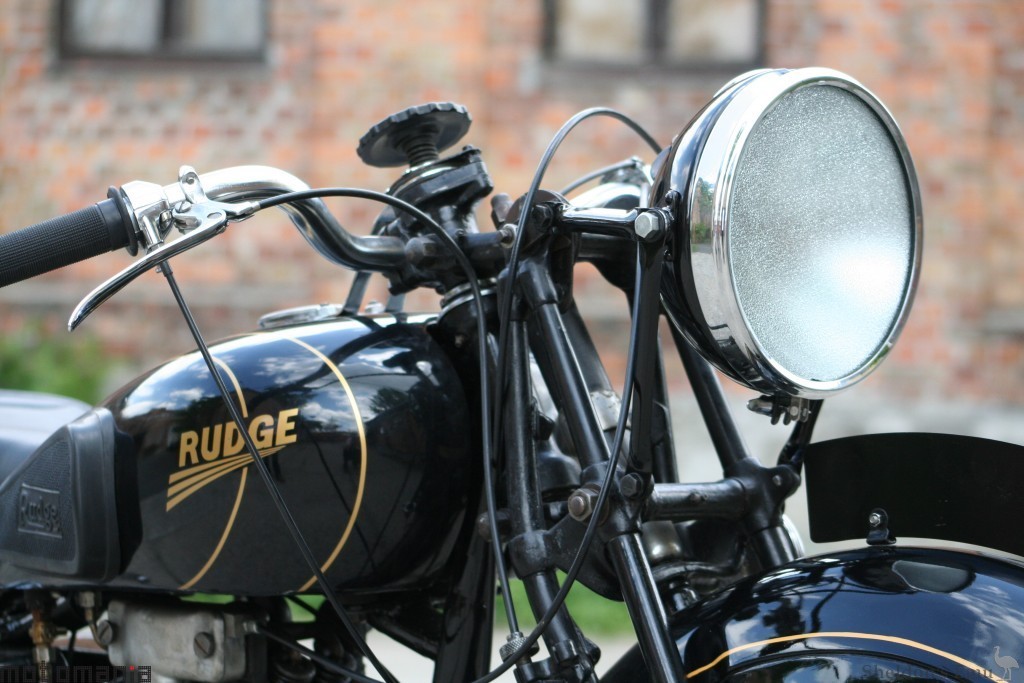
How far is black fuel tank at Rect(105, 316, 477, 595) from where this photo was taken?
4.46 feet

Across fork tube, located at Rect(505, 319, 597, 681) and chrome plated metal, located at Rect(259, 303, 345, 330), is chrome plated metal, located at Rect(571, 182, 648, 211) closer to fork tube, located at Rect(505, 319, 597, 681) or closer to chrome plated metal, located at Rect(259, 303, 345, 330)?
fork tube, located at Rect(505, 319, 597, 681)

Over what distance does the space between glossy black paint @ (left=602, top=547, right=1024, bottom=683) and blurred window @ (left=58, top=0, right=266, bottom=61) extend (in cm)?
524

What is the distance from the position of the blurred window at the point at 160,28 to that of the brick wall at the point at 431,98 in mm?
144

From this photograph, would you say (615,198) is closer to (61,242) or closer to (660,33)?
(61,242)

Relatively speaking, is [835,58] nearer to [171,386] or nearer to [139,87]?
[139,87]

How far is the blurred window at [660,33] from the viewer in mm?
5773

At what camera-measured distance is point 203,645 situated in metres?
1.44

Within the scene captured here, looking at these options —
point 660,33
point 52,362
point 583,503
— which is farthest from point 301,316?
point 660,33

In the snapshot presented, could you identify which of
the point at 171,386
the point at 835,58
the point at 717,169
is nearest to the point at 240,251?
the point at 835,58

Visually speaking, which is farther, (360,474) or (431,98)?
(431,98)

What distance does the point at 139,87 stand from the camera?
229 inches

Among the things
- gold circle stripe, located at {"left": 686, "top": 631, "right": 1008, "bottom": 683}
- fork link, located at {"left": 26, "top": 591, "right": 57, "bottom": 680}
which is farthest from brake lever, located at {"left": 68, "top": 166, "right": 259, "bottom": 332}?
gold circle stripe, located at {"left": 686, "top": 631, "right": 1008, "bottom": 683}

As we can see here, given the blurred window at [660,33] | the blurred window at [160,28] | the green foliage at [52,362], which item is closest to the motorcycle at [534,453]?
the green foliage at [52,362]

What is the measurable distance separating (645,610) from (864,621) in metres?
0.21
